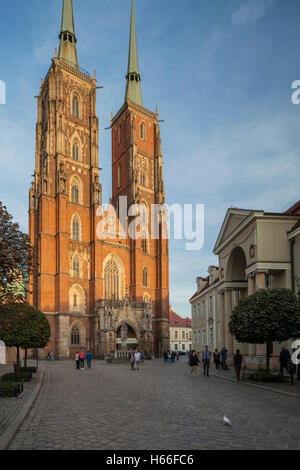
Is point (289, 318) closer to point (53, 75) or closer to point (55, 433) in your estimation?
point (55, 433)

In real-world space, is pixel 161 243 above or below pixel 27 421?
above

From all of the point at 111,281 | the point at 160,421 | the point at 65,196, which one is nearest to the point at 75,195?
the point at 65,196

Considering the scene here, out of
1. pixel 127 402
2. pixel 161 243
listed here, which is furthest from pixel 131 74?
pixel 127 402

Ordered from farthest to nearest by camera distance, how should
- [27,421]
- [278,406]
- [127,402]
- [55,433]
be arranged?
[127,402]
[278,406]
[27,421]
[55,433]

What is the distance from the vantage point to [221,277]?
34219 millimetres

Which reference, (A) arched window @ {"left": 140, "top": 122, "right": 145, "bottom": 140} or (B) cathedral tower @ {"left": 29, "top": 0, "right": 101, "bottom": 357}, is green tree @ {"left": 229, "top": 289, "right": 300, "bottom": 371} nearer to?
(B) cathedral tower @ {"left": 29, "top": 0, "right": 101, "bottom": 357}

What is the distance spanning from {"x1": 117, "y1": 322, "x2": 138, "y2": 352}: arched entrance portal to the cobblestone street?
111ft

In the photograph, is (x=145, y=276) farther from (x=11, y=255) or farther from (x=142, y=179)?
(x=11, y=255)

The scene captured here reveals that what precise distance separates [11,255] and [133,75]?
69597mm

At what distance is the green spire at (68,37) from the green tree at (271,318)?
5411cm

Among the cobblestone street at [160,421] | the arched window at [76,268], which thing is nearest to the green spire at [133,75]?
the arched window at [76,268]

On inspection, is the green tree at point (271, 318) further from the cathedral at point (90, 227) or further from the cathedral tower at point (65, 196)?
the cathedral tower at point (65, 196)

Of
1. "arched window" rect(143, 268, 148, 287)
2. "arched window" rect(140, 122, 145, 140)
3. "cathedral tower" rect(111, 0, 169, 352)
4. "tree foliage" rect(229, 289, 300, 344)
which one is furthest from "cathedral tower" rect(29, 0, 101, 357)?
"tree foliage" rect(229, 289, 300, 344)

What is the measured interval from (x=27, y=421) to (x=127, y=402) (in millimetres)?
4187
